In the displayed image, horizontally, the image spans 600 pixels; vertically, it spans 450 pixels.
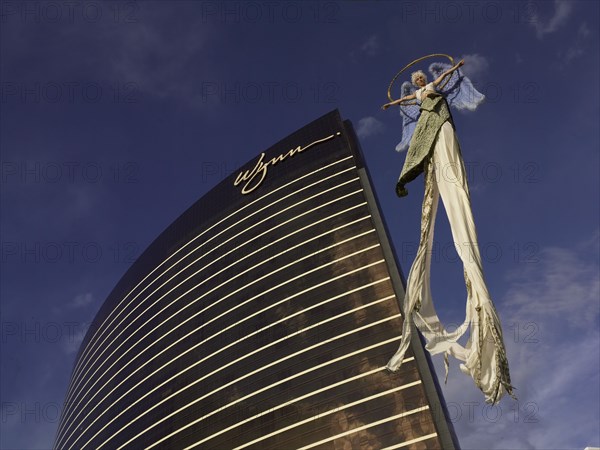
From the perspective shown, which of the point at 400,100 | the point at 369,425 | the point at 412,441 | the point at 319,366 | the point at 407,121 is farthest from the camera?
the point at 319,366

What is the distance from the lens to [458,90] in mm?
11266

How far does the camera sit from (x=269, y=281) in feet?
172

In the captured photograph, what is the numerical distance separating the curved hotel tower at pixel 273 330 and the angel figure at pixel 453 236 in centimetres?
2773

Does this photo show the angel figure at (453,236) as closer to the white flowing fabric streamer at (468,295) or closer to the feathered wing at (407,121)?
the white flowing fabric streamer at (468,295)

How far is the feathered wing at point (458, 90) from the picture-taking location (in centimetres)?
1095

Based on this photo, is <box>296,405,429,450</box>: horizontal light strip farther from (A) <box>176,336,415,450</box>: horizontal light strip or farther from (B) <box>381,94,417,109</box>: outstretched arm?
(B) <box>381,94,417,109</box>: outstretched arm

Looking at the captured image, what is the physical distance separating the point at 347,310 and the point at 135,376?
109 ft

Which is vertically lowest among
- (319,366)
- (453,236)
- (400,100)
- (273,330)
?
(453,236)

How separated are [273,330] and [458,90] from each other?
39.5 meters

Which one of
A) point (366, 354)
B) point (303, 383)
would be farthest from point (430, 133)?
point (303, 383)

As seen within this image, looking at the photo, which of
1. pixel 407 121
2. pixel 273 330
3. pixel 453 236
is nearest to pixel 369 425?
pixel 273 330

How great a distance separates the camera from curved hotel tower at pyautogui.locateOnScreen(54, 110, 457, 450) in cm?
3847

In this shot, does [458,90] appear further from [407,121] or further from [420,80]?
[407,121]

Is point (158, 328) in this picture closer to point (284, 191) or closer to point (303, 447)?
point (284, 191)
